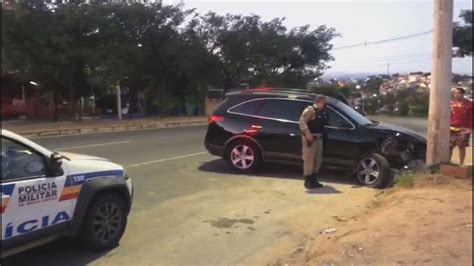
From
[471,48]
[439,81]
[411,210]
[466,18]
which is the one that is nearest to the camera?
[411,210]

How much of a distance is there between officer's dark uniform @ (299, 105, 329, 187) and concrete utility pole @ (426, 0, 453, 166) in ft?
6.40

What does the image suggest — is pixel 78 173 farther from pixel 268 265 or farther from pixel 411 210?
pixel 411 210

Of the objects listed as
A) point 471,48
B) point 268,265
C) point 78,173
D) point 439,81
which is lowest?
point 268,265

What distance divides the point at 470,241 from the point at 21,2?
23.8m

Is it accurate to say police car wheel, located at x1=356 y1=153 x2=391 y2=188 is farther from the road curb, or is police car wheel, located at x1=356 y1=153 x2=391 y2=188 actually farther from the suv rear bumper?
the road curb

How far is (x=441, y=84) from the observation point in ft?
30.8

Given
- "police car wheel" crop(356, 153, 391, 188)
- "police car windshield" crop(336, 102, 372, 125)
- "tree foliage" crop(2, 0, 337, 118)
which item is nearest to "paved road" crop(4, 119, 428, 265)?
"police car wheel" crop(356, 153, 391, 188)

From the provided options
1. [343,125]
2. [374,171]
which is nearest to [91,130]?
[343,125]

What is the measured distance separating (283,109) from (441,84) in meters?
2.93

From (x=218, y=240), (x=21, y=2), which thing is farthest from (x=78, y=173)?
(x=21, y=2)

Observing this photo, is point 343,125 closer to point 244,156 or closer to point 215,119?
point 244,156

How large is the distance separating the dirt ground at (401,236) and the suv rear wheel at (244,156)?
319 cm

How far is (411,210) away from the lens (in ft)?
22.7

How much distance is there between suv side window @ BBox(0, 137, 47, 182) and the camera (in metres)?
4.68
